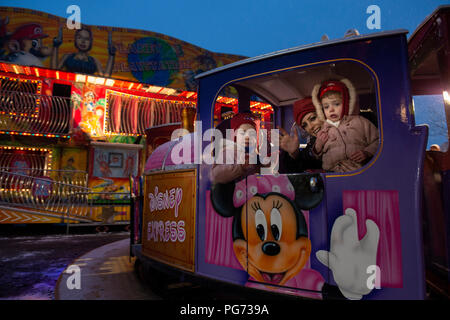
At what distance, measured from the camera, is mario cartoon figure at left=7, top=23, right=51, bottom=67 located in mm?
11641

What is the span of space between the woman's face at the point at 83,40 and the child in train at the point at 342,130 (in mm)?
13956

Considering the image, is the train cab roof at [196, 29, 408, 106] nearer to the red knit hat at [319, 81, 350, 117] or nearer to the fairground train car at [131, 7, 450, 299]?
the fairground train car at [131, 7, 450, 299]

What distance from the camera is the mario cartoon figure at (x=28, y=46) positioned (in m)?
11.6

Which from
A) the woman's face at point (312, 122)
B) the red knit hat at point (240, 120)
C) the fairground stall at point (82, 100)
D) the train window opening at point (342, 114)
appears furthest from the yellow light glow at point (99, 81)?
the woman's face at point (312, 122)

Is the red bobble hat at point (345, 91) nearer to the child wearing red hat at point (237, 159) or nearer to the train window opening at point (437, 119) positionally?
the train window opening at point (437, 119)

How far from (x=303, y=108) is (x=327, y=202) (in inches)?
38.2

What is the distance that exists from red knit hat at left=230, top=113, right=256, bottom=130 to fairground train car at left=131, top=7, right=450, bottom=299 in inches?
4.2

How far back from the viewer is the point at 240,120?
9.72 feet

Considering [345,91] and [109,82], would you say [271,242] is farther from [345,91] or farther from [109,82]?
[109,82]

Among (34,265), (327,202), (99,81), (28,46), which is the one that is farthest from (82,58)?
(327,202)

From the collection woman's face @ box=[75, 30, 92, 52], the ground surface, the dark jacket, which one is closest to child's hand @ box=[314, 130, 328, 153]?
the dark jacket

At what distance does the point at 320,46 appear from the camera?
221 centimetres
